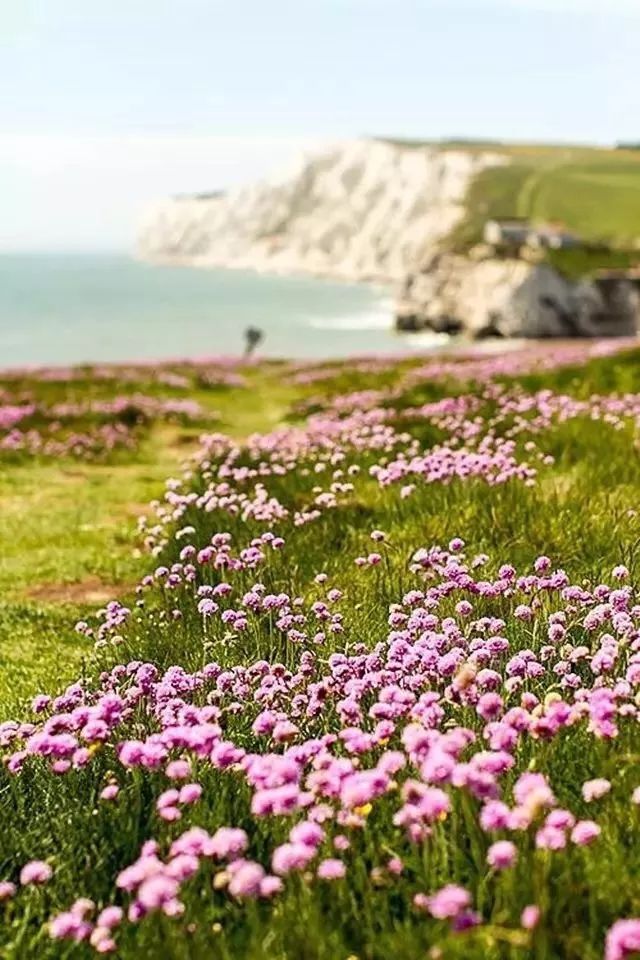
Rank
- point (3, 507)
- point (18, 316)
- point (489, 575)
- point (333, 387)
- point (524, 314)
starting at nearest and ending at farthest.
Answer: point (489, 575)
point (3, 507)
point (333, 387)
point (524, 314)
point (18, 316)

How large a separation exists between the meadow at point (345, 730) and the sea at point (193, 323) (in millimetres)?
44827

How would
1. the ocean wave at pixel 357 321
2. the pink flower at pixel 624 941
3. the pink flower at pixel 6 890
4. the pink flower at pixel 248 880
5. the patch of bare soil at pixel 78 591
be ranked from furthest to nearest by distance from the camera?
the ocean wave at pixel 357 321
the patch of bare soil at pixel 78 591
the pink flower at pixel 6 890
the pink flower at pixel 248 880
the pink flower at pixel 624 941

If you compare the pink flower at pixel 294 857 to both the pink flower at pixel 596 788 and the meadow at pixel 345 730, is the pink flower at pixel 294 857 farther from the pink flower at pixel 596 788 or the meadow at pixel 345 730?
the pink flower at pixel 596 788

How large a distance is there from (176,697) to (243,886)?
6.87 feet

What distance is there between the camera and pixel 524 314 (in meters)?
75.8

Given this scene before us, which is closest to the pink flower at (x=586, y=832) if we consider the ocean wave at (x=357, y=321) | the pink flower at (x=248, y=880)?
the pink flower at (x=248, y=880)

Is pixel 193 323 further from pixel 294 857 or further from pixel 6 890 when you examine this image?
pixel 294 857

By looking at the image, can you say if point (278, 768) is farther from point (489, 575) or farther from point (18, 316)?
point (18, 316)

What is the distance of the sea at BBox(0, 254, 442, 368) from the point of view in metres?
73.9

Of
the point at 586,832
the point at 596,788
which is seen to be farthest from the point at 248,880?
the point at 596,788

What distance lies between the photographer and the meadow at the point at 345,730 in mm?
3080

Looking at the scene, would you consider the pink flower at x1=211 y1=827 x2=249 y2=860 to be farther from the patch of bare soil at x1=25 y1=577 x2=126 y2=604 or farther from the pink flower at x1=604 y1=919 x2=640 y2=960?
the patch of bare soil at x1=25 y1=577 x2=126 y2=604

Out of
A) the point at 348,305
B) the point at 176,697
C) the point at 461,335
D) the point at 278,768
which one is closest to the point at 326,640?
the point at 176,697

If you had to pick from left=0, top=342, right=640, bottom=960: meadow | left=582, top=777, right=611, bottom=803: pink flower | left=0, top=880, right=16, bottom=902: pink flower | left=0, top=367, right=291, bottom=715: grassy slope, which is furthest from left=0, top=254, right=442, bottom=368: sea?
left=582, top=777, right=611, bottom=803: pink flower
